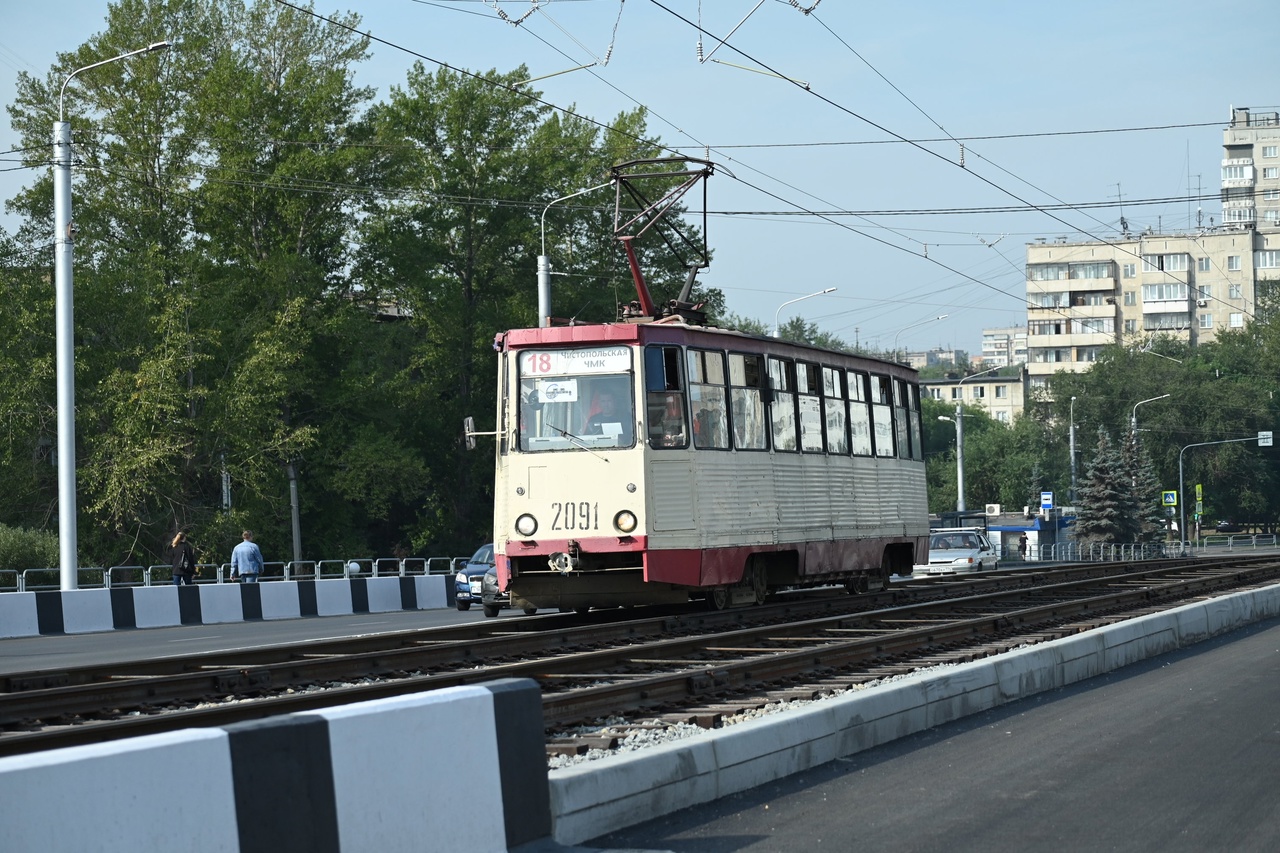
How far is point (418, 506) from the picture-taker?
2375 inches

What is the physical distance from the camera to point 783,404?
793 inches

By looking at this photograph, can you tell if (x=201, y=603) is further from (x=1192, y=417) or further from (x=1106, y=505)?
(x=1192, y=417)

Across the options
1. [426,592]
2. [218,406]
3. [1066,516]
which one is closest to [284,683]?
[426,592]

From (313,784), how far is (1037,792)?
3.98m

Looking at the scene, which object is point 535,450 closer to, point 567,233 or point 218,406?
point 218,406

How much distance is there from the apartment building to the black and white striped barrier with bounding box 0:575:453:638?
114124 mm

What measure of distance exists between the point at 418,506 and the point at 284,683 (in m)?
48.1

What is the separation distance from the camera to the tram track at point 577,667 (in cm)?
999

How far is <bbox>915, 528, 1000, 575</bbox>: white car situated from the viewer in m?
43.0

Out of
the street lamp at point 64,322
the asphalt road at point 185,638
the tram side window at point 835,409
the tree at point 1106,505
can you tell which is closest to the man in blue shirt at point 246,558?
the asphalt road at point 185,638

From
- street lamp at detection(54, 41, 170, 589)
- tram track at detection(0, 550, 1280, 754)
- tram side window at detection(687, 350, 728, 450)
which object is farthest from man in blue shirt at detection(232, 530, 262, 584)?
tram side window at detection(687, 350, 728, 450)

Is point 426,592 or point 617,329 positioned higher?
point 617,329

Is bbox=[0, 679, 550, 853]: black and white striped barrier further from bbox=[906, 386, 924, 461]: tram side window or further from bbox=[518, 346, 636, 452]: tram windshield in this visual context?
bbox=[906, 386, 924, 461]: tram side window

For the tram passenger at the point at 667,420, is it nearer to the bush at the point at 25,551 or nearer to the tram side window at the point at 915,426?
the tram side window at the point at 915,426
